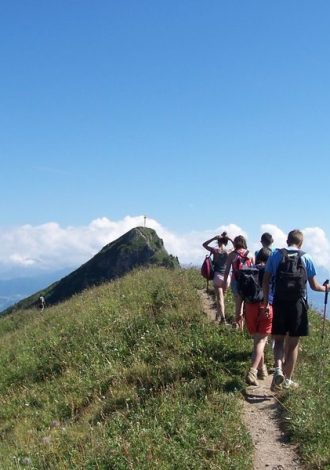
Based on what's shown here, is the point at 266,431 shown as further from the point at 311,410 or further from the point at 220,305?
the point at 220,305

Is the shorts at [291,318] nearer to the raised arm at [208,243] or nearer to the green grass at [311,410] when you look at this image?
the green grass at [311,410]

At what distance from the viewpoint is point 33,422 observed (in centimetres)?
932

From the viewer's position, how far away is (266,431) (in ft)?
23.2

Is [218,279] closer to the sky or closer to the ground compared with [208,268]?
Result: closer to the ground

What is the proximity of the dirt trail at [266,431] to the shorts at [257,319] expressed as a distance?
2.84 feet

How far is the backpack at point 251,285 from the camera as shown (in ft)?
29.1

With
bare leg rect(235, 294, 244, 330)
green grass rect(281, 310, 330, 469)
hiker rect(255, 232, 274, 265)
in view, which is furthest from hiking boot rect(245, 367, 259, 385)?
bare leg rect(235, 294, 244, 330)

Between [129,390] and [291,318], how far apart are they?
9.50 ft

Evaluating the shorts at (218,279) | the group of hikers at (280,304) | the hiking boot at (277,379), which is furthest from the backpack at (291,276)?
the shorts at (218,279)

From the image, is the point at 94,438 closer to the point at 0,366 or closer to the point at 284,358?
the point at 284,358

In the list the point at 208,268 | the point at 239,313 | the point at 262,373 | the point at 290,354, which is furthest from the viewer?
the point at 208,268

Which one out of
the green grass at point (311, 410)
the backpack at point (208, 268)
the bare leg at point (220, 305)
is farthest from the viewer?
the backpack at point (208, 268)

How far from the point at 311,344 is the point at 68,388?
4829 millimetres

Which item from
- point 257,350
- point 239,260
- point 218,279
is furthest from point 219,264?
point 257,350
